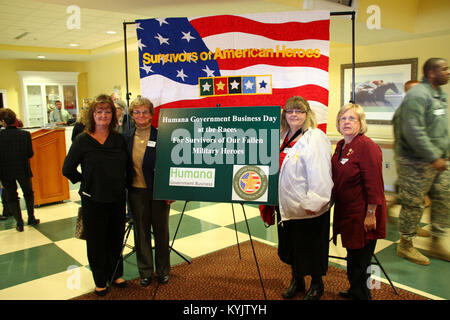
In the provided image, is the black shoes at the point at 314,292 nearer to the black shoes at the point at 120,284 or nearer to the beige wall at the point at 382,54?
the black shoes at the point at 120,284

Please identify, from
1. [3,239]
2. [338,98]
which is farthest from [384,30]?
[3,239]

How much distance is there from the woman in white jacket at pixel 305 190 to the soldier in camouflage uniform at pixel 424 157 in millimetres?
1233

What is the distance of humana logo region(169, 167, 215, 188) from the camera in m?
2.29

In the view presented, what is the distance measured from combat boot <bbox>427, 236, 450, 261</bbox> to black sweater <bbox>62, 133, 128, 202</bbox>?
2.90 m

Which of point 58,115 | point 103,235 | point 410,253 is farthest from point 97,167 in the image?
point 58,115

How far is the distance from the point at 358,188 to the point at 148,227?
162cm

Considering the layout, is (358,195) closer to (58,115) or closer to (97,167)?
(97,167)

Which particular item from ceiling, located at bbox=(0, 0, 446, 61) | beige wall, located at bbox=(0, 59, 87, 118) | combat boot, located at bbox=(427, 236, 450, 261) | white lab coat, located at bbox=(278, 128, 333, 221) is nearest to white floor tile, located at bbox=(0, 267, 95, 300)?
white lab coat, located at bbox=(278, 128, 333, 221)

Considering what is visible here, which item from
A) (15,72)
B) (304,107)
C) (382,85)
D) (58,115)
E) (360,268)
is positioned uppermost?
(15,72)

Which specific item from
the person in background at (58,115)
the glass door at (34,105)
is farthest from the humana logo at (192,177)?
the glass door at (34,105)

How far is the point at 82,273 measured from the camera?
9.94ft

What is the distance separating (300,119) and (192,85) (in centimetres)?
99

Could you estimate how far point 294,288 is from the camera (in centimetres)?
258

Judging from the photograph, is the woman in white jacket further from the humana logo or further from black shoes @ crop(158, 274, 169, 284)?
black shoes @ crop(158, 274, 169, 284)
